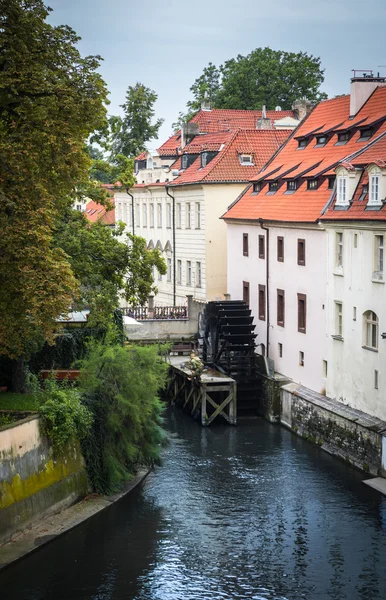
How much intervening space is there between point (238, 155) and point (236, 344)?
42.1ft

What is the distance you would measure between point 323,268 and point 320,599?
625 inches

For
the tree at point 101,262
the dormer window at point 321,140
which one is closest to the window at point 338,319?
the tree at point 101,262

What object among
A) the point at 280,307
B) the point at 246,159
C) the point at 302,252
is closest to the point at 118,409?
the point at 302,252

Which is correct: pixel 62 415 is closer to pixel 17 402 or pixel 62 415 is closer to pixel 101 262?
pixel 17 402

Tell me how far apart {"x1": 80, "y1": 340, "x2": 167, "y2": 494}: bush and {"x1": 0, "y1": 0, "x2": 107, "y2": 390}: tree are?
3.40 metres

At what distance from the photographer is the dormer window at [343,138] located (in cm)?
3934

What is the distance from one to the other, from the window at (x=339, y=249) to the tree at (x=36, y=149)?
11.2 meters

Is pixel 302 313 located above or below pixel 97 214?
below

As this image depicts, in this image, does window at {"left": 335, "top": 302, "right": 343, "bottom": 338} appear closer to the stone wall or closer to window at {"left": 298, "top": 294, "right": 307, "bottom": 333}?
the stone wall

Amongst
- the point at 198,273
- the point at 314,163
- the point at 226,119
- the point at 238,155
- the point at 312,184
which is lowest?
the point at 198,273

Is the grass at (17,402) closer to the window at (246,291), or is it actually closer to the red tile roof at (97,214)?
the window at (246,291)

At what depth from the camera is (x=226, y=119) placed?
59.4 m

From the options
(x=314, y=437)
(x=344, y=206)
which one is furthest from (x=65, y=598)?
(x=344, y=206)

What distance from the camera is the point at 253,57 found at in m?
69.2
